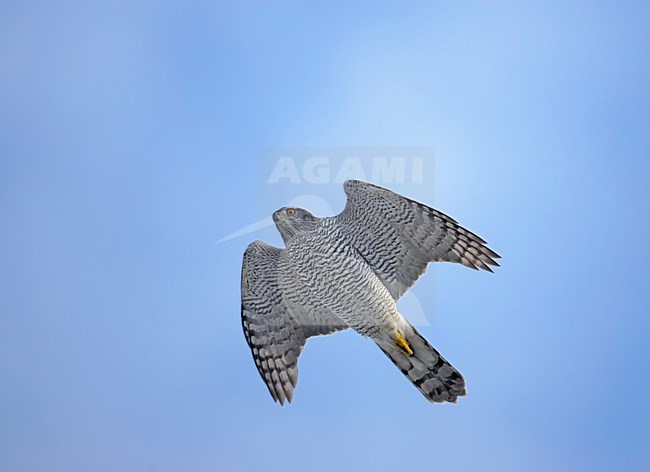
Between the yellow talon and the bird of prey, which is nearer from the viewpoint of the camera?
the bird of prey

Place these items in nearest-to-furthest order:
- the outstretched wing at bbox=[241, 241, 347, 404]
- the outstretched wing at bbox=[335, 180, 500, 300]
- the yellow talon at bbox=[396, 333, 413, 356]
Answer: the outstretched wing at bbox=[335, 180, 500, 300], the yellow talon at bbox=[396, 333, 413, 356], the outstretched wing at bbox=[241, 241, 347, 404]

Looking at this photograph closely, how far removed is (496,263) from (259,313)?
3503 mm

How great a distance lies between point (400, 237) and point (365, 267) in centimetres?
64

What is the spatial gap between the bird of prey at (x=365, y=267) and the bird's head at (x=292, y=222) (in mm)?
14

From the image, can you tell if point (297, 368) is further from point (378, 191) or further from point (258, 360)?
point (378, 191)

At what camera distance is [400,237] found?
10086mm

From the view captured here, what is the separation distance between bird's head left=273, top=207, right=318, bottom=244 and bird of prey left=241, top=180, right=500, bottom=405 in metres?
0.01

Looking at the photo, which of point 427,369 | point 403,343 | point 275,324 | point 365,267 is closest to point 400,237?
point 365,267

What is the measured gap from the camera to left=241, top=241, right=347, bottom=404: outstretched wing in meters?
10.5

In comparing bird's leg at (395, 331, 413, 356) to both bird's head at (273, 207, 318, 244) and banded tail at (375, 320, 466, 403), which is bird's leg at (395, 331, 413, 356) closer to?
banded tail at (375, 320, 466, 403)

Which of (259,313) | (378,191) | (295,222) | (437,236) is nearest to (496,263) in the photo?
(437,236)

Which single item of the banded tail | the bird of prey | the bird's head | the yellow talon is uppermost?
the bird's head

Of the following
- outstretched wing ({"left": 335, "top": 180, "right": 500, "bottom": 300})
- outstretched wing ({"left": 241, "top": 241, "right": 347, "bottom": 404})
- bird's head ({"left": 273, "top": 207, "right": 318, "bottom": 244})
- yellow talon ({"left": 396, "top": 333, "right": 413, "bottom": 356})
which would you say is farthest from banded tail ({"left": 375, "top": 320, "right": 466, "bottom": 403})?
bird's head ({"left": 273, "top": 207, "right": 318, "bottom": 244})

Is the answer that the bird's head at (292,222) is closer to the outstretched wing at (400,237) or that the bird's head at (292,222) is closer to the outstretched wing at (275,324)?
the outstretched wing at (400,237)
